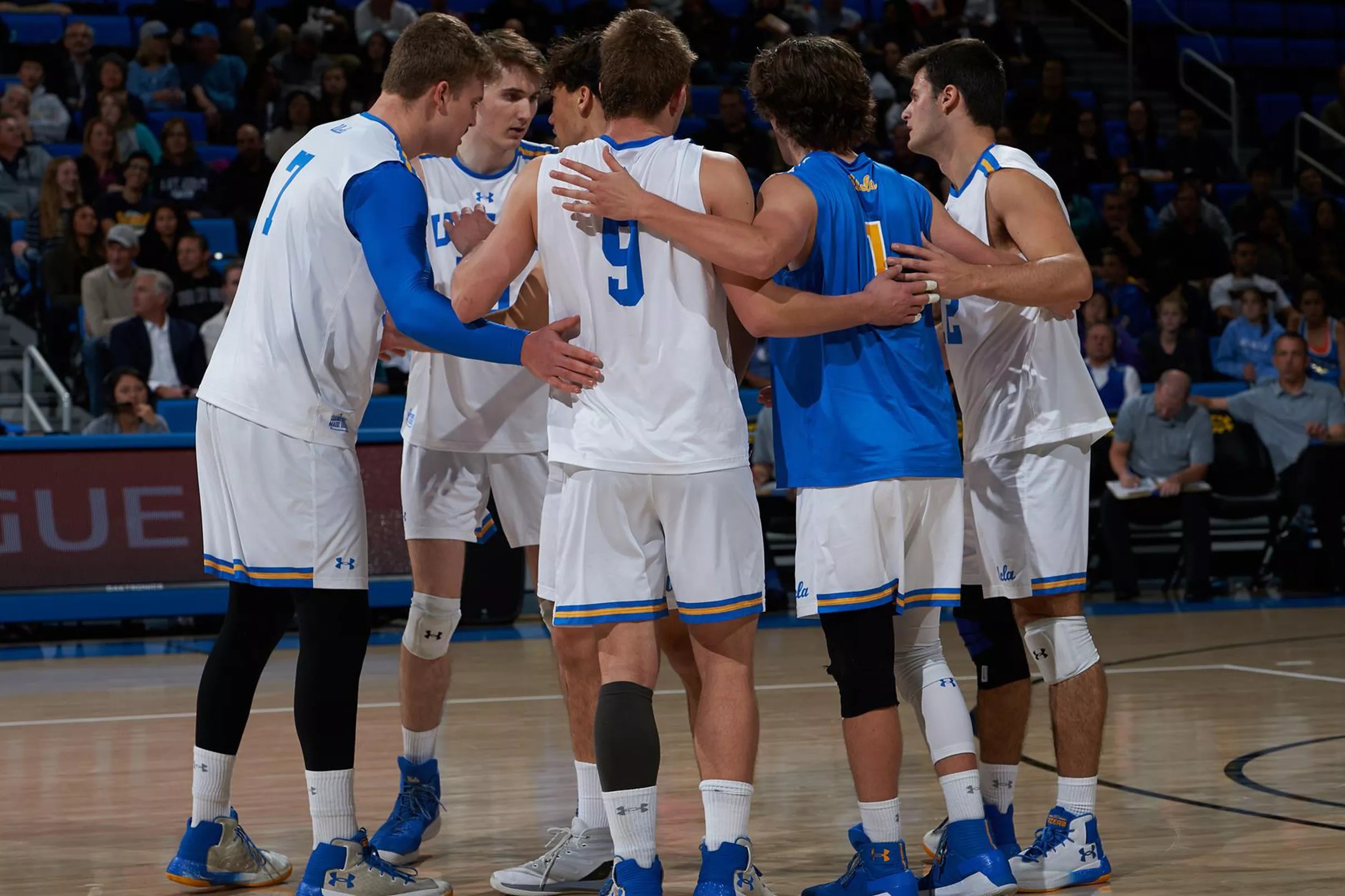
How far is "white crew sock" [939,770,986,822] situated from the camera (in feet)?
12.6

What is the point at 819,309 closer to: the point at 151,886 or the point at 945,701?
the point at 945,701

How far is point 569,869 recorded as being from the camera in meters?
4.22

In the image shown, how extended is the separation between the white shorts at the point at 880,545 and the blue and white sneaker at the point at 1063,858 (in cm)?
72

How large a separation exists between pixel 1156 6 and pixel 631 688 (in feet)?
56.2

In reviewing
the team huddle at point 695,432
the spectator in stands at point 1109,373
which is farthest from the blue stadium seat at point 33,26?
the team huddle at point 695,432

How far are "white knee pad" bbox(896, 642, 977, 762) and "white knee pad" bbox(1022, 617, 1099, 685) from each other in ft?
1.32

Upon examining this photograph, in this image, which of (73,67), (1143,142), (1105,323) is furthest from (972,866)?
(1143,142)

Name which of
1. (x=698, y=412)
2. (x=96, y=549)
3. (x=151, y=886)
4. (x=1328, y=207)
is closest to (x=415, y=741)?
(x=151, y=886)

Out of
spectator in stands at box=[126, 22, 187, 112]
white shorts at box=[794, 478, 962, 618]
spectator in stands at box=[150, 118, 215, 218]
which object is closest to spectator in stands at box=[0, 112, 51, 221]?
spectator in stands at box=[150, 118, 215, 218]

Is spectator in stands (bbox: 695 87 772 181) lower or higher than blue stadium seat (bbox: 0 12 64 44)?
lower

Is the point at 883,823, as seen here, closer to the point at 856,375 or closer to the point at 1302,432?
the point at 856,375

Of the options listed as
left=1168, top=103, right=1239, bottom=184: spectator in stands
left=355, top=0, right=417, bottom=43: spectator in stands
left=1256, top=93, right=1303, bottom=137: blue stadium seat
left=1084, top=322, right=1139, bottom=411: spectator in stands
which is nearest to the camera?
left=1084, top=322, right=1139, bottom=411: spectator in stands

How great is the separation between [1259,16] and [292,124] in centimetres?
1167

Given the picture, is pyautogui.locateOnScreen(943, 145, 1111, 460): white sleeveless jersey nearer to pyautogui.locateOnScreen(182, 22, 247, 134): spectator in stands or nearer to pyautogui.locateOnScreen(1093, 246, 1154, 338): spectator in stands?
pyautogui.locateOnScreen(1093, 246, 1154, 338): spectator in stands
